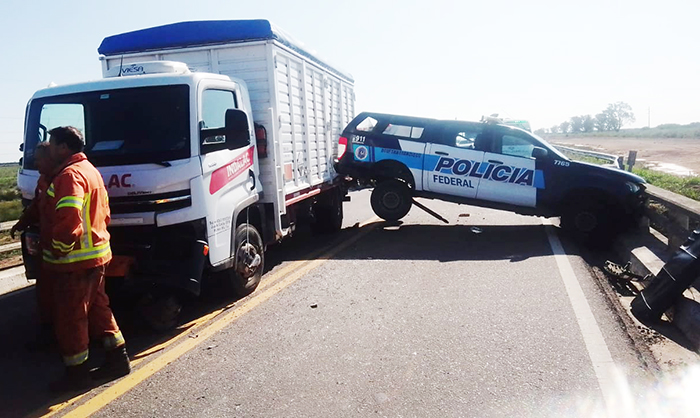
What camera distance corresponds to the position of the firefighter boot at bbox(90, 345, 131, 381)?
4.04m

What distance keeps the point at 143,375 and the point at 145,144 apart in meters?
2.10

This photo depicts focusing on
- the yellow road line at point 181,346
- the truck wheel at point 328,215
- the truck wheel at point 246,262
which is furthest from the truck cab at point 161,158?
the truck wheel at point 328,215

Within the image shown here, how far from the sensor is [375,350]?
14.7 feet

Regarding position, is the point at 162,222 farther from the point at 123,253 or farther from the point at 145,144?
the point at 145,144

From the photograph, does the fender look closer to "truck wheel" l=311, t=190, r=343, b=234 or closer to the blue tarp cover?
the blue tarp cover

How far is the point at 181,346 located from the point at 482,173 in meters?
6.72

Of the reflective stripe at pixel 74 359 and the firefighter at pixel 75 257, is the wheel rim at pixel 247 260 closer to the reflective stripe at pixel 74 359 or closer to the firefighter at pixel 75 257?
the firefighter at pixel 75 257

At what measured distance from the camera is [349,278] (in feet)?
22.2

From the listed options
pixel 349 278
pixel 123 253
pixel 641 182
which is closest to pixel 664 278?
pixel 349 278

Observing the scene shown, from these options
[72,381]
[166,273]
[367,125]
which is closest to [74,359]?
[72,381]

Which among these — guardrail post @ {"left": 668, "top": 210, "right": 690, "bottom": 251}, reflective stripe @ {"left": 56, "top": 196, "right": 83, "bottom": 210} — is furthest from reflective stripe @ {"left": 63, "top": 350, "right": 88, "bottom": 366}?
guardrail post @ {"left": 668, "top": 210, "right": 690, "bottom": 251}

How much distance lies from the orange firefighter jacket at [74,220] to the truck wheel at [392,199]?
679 cm

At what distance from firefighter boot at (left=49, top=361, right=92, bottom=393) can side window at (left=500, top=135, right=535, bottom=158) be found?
7.77 metres

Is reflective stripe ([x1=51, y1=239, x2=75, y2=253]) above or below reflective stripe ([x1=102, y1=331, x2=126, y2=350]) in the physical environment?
above
